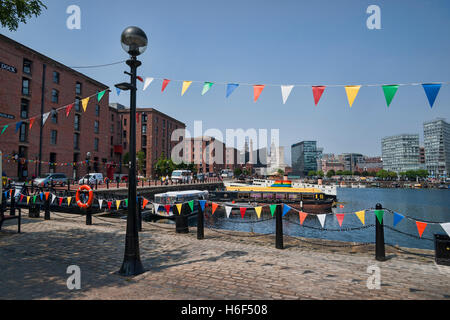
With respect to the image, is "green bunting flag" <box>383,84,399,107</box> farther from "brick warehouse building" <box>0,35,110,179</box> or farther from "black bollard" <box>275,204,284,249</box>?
"brick warehouse building" <box>0,35,110,179</box>

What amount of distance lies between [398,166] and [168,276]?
227 metres

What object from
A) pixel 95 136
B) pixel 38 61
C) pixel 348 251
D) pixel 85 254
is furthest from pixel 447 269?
pixel 95 136

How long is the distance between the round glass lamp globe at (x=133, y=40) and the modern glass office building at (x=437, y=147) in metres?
205

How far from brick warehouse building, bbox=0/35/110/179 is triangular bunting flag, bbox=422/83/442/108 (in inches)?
1262

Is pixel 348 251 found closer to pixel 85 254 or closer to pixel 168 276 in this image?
pixel 168 276

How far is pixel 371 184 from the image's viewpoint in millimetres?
143500

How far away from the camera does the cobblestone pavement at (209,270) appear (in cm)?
455

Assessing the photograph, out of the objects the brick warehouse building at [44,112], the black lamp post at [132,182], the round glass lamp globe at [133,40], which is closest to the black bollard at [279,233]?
the black lamp post at [132,182]

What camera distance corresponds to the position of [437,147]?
543 feet

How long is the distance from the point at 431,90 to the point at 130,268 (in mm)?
9239

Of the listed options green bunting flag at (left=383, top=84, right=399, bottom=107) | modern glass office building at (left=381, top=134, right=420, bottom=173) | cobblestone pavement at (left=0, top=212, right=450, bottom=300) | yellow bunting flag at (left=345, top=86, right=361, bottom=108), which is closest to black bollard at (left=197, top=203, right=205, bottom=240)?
cobblestone pavement at (left=0, top=212, right=450, bottom=300)

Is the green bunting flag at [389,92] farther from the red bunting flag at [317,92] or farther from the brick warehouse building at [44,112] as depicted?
the brick warehouse building at [44,112]

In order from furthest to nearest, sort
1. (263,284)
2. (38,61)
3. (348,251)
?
(38,61), (348,251), (263,284)

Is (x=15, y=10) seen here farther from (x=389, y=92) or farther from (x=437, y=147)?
(x=437, y=147)
